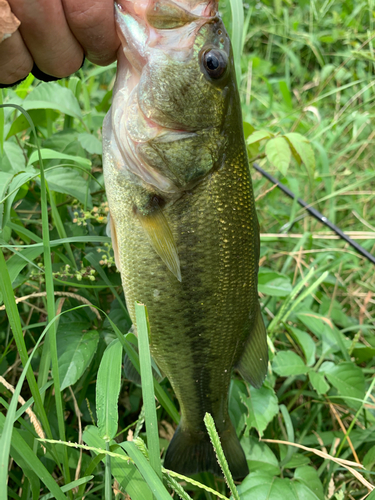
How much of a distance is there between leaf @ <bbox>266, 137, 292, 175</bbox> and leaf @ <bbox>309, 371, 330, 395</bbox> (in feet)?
3.26

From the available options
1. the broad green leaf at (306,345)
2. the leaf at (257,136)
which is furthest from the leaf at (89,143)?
the broad green leaf at (306,345)

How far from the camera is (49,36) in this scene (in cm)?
123

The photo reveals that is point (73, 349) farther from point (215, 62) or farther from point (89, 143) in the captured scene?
point (215, 62)

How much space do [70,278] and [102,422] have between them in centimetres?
77

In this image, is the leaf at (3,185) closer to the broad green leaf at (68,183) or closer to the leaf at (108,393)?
the broad green leaf at (68,183)

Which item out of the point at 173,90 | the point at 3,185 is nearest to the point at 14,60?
the point at 3,185

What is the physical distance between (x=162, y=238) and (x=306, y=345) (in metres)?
1.01

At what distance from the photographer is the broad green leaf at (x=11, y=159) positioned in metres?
1.66

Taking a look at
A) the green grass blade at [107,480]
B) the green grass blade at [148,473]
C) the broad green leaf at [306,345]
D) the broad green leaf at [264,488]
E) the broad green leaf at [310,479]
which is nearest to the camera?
the green grass blade at [148,473]

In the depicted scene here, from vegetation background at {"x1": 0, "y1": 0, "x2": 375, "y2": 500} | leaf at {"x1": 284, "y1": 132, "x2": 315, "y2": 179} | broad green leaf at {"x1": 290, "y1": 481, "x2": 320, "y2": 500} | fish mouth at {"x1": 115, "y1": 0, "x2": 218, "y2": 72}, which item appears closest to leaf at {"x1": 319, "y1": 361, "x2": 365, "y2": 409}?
vegetation background at {"x1": 0, "y1": 0, "x2": 375, "y2": 500}

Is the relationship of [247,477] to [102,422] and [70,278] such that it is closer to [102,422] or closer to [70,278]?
[102,422]

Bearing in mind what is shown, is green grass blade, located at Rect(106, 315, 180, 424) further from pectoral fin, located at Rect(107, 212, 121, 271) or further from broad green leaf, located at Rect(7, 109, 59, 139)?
broad green leaf, located at Rect(7, 109, 59, 139)

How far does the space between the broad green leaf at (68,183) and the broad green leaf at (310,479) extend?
4.72ft

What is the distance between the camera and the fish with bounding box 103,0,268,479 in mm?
1350
